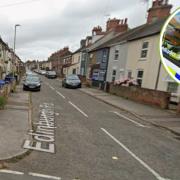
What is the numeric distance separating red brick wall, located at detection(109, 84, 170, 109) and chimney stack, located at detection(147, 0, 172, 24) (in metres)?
10.7

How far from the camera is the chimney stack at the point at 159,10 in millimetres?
25469

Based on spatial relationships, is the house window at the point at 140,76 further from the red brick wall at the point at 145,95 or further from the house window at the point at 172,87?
the house window at the point at 172,87

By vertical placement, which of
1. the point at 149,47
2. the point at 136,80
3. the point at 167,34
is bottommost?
the point at 136,80

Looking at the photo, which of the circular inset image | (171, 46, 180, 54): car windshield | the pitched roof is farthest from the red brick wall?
(171, 46, 180, 54): car windshield

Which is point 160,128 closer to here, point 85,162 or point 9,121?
point 85,162

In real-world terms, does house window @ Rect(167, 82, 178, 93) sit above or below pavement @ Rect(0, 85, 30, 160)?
above

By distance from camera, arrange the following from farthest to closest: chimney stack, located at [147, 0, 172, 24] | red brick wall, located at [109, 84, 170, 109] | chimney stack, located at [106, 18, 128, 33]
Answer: chimney stack, located at [106, 18, 128, 33]
chimney stack, located at [147, 0, 172, 24]
red brick wall, located at [109, 84, 170, 109]

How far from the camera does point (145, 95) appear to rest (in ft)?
55.6

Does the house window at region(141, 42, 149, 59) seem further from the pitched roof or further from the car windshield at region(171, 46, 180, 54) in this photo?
the car windshield at region(171, 46, 180, 54)

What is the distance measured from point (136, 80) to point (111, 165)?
660 inches

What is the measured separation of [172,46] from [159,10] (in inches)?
939

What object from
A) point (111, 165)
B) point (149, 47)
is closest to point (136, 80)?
point (149, 47)

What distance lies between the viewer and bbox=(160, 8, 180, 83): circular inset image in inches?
177

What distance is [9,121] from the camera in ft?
27.1
